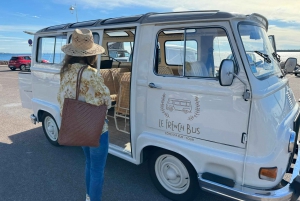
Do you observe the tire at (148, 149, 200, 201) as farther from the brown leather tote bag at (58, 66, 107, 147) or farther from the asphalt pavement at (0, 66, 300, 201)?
the brown leather tote bag at (58, 66, 107, 147)

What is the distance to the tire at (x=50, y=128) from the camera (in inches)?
189

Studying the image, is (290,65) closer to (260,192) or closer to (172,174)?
(260,192)

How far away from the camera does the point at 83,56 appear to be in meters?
2.38

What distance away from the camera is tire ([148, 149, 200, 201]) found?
294 centimetres

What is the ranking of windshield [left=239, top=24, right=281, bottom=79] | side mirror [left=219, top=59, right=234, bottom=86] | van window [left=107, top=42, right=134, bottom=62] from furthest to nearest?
van window [left=107, top=42, right=134, bottom=62] < windshield [left=239, top=24, right=281, bottom=79] < side mirror [left=219, top=59, right=234, bottom=86]

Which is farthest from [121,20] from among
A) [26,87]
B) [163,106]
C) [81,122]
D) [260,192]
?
[26,87]

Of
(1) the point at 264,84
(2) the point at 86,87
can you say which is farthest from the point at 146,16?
(1) the point at 264,84

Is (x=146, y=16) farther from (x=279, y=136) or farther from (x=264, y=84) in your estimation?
(x=279, y=136)

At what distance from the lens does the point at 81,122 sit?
2.36 m

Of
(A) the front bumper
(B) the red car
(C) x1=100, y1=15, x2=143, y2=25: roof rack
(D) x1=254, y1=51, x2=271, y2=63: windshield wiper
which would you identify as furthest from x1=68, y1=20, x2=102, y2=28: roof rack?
(B) the red car

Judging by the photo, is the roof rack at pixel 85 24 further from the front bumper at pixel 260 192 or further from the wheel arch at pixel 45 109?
the front bumper at pixel 260 192

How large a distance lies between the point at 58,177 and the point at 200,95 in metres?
2.57

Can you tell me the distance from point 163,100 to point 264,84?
1.12 metres

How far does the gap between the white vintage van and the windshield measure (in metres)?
0.02
